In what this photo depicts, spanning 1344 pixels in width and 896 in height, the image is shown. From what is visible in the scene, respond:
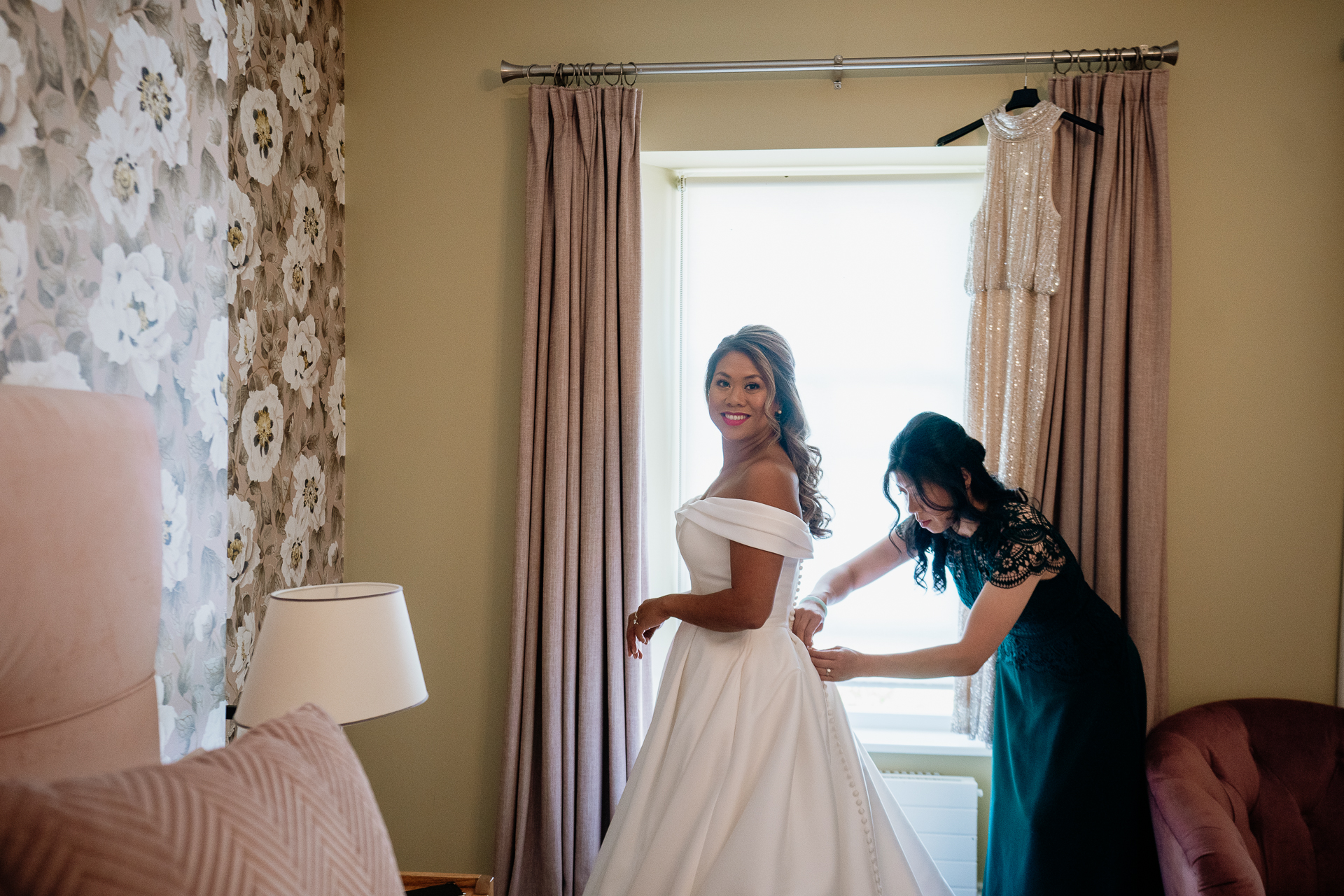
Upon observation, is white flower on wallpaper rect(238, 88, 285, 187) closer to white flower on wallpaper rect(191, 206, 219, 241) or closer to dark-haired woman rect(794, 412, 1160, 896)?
white flower on wallpaper rect(191, 206, 219, 241)

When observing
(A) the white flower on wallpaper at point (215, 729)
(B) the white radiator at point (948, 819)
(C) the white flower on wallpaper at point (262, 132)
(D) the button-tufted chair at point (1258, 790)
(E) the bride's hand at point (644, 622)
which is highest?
(C) the white flower on wallpaper at point (262, 132)

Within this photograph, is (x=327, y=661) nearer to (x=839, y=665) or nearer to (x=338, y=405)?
(x=839, y=665)

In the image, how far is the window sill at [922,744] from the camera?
101 inches

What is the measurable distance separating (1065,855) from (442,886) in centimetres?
140

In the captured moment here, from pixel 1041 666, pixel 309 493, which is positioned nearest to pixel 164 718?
pixel 309 493

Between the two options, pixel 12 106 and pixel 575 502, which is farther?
pixel 575 502

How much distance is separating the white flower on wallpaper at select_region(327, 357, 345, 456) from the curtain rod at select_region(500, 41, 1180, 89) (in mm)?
1052

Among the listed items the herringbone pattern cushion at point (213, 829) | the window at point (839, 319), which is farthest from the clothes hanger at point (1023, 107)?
the herringbone pattern cushion at point (213, 829)

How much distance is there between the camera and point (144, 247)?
1.58 metres

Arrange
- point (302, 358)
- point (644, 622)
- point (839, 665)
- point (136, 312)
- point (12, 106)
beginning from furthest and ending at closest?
point (302, 358) < point (644, 622) < point (839, 665) < point (136, 312) < point (12, 106)

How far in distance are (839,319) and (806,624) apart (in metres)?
1.23

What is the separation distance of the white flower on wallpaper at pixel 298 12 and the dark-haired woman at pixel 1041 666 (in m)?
2.06

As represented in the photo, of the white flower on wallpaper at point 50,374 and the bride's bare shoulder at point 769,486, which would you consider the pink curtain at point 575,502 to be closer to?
the bride's bare shoulder at point 769,486

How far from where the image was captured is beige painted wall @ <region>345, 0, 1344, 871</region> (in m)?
2.39
